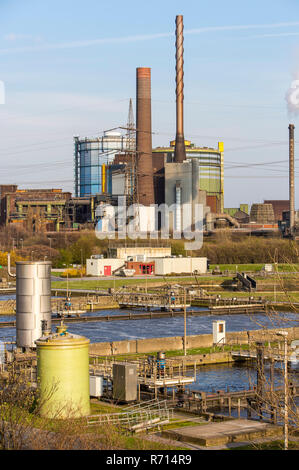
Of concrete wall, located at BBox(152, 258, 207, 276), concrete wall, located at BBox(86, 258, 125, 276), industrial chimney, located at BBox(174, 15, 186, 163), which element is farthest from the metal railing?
industrial chimney, located at BBox(174, 15, 186, 163)

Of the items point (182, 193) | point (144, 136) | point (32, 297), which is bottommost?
point (32, 297)

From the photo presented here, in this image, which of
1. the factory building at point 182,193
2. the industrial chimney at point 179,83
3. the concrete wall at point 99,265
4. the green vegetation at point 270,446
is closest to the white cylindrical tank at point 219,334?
the green vegetation at point 270,446

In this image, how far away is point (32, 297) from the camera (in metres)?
27.0

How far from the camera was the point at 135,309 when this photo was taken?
6775cm

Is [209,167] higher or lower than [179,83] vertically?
lower

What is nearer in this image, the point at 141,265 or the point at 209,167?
the point at 141,265

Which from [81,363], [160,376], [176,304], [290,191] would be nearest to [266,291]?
[176,304]

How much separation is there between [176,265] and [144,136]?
26.2 meters

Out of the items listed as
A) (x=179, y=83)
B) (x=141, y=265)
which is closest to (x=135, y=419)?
(x=141, y=265)

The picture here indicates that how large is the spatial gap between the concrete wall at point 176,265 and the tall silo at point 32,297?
64397 millimetres

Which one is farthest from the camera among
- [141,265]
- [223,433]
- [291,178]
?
[291,178]

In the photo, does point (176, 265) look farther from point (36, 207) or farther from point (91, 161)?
point (91, 161)

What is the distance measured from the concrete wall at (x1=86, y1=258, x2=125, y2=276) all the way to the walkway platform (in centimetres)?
7009

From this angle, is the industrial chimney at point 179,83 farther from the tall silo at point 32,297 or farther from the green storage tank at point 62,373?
the green storage tank at point 62,373
